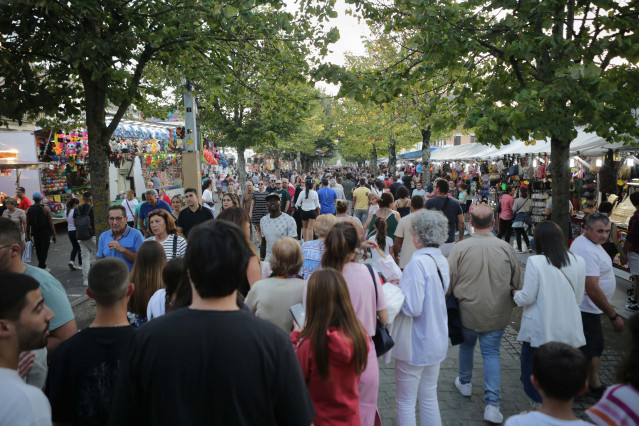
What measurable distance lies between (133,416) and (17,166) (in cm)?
1614

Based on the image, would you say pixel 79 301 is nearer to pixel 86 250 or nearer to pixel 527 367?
pixel 86 250

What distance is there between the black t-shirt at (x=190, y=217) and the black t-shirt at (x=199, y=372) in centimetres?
574

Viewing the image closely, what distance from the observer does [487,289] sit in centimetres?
394

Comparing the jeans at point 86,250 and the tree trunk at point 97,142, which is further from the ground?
the tree trunk at point 97,142

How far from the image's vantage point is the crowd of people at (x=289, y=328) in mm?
1593

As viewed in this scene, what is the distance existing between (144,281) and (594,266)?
162 inches

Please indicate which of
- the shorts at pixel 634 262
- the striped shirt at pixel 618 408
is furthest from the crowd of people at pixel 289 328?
the shorts at pixel 634 262

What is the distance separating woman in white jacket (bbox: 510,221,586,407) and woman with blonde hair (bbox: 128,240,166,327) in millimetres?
3069

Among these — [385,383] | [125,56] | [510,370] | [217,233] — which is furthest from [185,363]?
[125,56]

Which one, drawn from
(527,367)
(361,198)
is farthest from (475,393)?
(361,198)

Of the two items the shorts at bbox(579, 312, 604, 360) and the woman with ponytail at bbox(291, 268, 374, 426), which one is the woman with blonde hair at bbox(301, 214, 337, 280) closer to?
the woman with ponytail at bbox(291, 268, 374, 426)

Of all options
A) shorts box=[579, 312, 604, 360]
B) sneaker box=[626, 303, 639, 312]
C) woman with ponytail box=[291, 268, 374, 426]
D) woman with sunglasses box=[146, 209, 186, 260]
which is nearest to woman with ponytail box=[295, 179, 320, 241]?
woman with sunglasses box=[146, 209, 186, 260]

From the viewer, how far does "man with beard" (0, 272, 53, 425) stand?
1651mm

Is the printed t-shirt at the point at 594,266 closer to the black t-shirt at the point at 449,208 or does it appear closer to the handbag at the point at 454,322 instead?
the handbag at the point at 454,322
